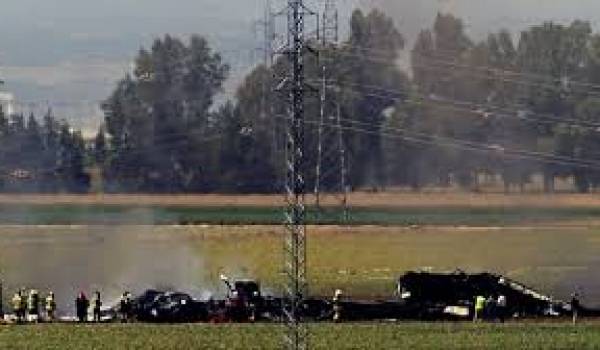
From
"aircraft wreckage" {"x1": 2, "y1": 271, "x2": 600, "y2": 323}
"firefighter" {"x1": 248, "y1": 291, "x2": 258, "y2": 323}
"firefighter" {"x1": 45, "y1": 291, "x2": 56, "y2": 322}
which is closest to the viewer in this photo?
"firefighter" {"x1": 45, "y1": 291, "x2": 56, "y2": 322}

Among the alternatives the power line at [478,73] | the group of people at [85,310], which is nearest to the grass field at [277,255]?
the group of people at [85,310]

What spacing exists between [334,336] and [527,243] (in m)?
46.0

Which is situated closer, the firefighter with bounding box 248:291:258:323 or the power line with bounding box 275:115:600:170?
the firefighter with bounding box 248:291:258:323

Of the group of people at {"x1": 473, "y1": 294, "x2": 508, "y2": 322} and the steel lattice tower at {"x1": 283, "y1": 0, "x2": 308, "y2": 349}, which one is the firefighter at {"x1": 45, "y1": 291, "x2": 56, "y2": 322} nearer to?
the group of people at {"x1": 473, "y1": 294, "x2": 508, "y2": 322}

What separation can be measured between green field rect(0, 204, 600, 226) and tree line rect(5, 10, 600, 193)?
35.1ft

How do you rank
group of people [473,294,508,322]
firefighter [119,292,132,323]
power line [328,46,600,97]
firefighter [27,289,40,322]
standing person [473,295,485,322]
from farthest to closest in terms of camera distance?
power line [328,46,600,97]
group of people [473,294,508,322]
standing person [473,295,485,322]
firefighter [119,292,132,323]
firefighter [27,289,40,322]

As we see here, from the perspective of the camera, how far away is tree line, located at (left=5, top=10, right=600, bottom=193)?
144 metres

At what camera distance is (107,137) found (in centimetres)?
16300

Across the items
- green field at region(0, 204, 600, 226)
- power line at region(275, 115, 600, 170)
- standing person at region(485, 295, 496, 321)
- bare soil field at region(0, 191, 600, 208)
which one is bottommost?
standing person at region(485, 295, 496, 321)

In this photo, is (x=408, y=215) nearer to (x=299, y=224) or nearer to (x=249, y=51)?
(x=249, y=51)

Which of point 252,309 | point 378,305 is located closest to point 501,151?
point 378,305

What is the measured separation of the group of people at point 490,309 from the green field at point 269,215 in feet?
121

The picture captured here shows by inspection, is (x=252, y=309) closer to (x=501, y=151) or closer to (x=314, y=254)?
(x=314, y=254)

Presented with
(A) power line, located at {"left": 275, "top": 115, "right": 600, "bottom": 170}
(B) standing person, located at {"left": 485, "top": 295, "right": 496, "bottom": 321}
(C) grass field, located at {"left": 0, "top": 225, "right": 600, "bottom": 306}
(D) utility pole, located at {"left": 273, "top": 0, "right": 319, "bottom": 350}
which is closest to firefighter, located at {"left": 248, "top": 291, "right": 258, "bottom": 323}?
(B) standing person, located at {"left": 485, "top": 295, "right": 496, "bottom": 321}
